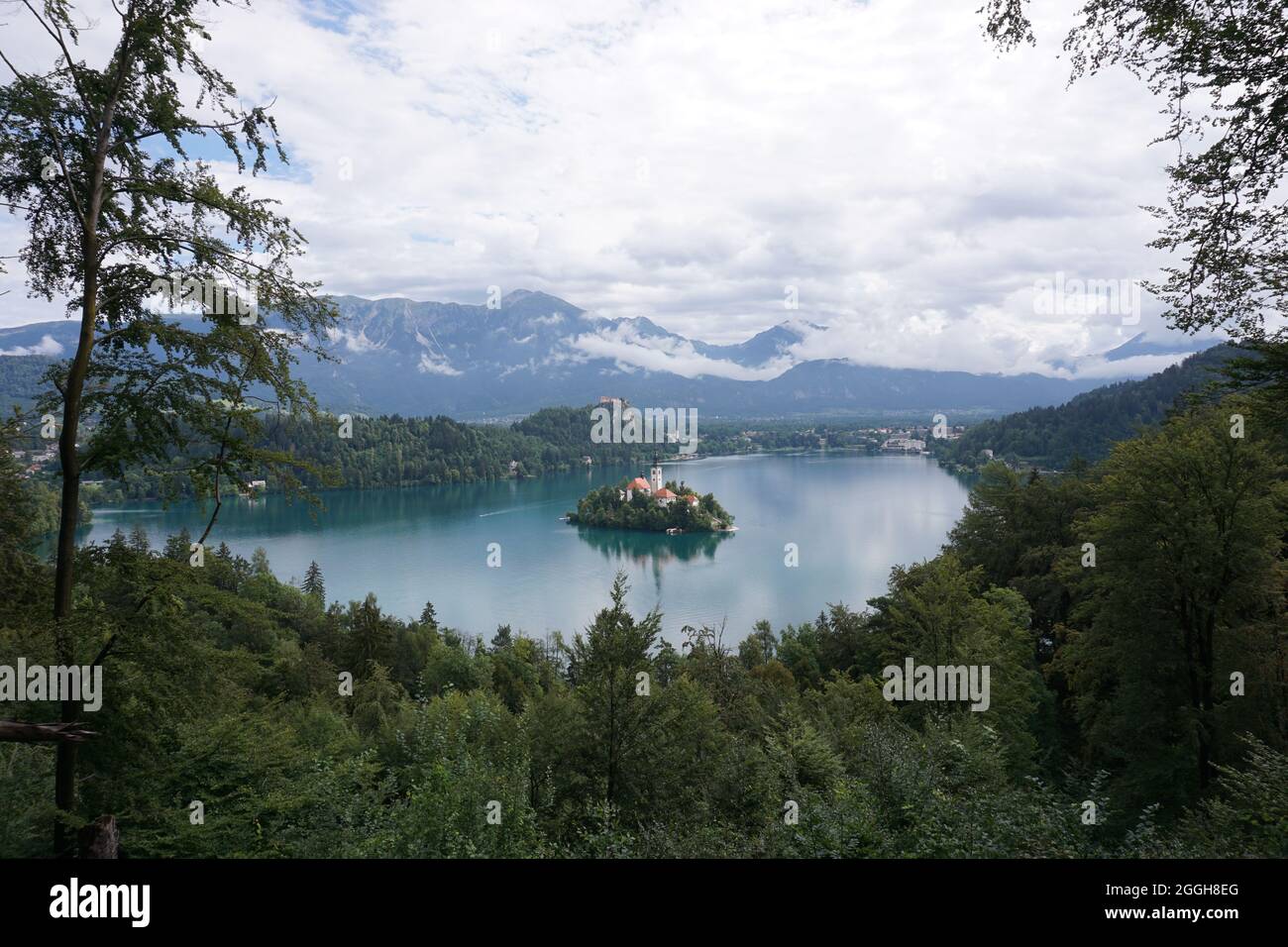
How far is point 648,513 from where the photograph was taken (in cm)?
7100

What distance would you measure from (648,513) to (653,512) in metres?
0.54

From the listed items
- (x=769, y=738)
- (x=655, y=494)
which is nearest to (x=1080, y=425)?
(x=655, y=494)

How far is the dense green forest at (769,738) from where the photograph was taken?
4938 millimetres

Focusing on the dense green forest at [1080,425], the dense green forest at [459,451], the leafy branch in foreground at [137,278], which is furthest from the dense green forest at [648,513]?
the leafy branch in foreground at [137,278]

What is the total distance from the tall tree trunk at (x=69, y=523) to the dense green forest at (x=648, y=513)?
6432 centimetres

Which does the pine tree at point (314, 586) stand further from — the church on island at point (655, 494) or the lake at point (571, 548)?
the church on island at point (655, 494)

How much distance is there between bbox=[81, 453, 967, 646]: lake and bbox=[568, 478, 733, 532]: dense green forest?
1762 mm

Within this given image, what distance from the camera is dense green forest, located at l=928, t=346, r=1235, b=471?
262ft

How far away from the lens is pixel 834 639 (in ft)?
83.0

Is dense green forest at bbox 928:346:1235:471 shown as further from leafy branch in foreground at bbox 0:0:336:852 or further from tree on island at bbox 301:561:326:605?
leafy branch in foreground at bbox 0:0:336:852

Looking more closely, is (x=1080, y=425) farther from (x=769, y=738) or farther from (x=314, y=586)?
(x=769, y=738)

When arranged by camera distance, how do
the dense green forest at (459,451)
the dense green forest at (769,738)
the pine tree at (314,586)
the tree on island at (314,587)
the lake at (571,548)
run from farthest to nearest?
the dense green forest at (459,451) < the lake at (571,548) < the pine tree at (314,586) < the tree on island at (314,587) < the dense green forest at (769,738)
